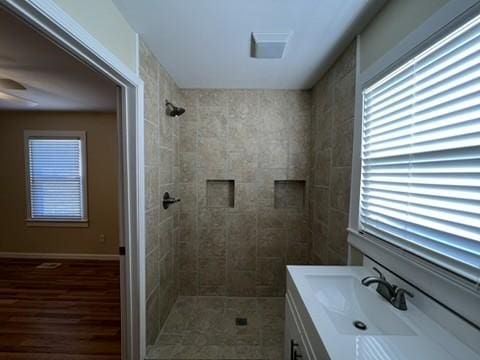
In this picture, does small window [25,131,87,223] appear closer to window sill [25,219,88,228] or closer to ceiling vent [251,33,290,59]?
window sill [25,219,88,228]

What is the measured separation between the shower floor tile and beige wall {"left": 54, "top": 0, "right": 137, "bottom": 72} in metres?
2.25

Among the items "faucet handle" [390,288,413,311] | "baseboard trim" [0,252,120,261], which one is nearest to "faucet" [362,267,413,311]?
"faucet handle" [390,288,413,311]

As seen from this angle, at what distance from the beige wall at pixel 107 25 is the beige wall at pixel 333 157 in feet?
5.09

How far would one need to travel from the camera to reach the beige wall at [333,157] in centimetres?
167

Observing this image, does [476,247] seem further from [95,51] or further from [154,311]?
[154,311]

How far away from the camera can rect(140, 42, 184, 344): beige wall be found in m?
1.80

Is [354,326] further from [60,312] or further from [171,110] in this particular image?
[60,312]

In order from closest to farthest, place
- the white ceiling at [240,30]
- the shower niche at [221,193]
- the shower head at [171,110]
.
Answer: the white ceiling at [240,30] < the shower head at [171,110] < the shower niche at [221,193]

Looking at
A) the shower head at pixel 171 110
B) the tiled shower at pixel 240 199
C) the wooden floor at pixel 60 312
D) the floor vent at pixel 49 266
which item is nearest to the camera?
the wooden floor at pixel 60 312

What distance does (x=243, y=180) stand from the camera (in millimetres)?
2611

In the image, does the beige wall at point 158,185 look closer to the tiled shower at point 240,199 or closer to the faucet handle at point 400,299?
the tiled shower at point 240,199

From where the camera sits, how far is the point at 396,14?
1.16 metres

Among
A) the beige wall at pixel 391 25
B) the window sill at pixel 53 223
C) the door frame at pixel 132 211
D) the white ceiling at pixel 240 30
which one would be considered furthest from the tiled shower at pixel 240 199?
the window sill at pixel 53 223

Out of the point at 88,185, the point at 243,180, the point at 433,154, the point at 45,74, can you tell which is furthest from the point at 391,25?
the point at 88,185
